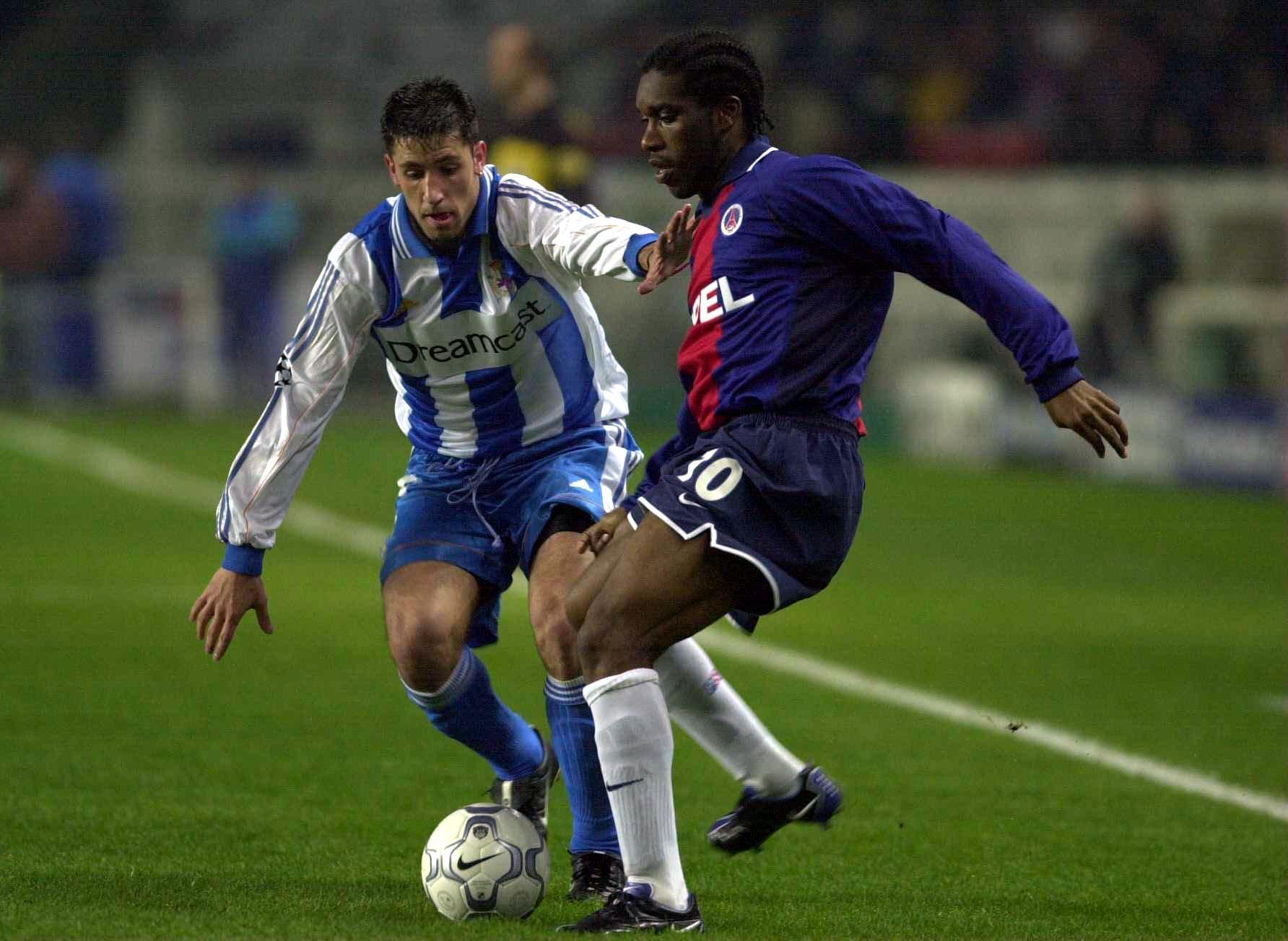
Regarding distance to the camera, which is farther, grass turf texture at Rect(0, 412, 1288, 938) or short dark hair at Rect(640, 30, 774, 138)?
grass turf texture at Rect(0, 412, 1288, 938)

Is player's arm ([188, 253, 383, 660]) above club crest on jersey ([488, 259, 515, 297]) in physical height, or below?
below

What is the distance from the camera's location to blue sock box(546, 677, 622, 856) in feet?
15.4

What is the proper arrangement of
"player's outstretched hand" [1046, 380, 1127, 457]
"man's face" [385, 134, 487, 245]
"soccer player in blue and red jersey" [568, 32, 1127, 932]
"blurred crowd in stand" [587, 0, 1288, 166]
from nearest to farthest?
"player's outstretched hand" [1046, 380, 1127, 457], "soccer player in blue and red jersey" [568, 32, 1127, 932], "man's face" [385, 134, 487, 245], "blurred crowd in stand" [587, 0, 1288, 166]

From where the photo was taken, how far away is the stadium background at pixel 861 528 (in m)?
5.02

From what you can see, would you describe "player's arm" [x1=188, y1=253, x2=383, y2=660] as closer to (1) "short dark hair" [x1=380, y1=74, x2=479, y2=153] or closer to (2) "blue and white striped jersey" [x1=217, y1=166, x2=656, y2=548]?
(2) "blue and white striped jersey" [x1=217, y1=166, x2=656, y2=548]

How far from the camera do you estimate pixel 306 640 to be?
8.70 meters

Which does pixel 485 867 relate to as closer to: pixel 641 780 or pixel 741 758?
pixel 641 780

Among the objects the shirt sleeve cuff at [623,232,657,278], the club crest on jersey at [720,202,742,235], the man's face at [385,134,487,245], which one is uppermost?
the man's face at [385,134,487,245]

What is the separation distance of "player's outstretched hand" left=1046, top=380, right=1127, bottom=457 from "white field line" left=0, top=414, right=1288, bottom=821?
2.26 m

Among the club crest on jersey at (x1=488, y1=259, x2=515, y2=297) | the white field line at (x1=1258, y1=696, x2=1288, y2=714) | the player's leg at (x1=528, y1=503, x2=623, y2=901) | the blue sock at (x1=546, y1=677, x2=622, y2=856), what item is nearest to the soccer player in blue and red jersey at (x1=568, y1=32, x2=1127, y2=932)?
the player's leg at (x1=528, y1=503, x2=623, y2=901)

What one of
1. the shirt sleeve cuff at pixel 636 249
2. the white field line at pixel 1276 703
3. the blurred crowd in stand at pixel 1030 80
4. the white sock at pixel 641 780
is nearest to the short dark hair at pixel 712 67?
the shirt sleeve cuff at pixel 636 249

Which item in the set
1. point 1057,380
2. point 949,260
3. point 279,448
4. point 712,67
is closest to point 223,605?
point 279,448

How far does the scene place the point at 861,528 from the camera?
13.4 m

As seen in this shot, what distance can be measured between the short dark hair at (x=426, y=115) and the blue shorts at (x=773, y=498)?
1.03m
